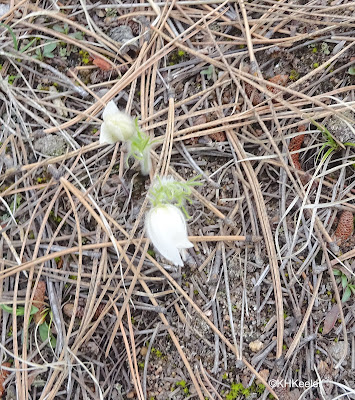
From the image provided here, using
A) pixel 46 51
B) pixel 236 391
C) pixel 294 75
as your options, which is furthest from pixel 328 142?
pixel 46 51

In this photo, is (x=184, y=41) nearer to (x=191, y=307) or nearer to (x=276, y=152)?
(x=276, y=152)

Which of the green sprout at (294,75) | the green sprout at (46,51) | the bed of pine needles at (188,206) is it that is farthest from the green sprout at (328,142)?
the green sprout at (46,51)

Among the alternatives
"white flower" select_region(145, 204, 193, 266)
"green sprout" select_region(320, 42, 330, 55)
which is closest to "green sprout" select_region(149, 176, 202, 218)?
"white flower" select_region(145, 204, 193, 266)

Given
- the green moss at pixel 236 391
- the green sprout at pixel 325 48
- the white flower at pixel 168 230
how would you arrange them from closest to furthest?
the white flower at pixel 168 230 → the green moss at pixel 236 391 → the green sprout at pixel 325 48

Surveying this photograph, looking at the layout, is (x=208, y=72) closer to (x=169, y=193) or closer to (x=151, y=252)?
(x=169, y=193)

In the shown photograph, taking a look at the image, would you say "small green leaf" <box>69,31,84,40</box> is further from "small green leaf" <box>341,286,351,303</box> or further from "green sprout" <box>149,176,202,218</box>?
"small green leaf" <box>341,286,351,303</box>

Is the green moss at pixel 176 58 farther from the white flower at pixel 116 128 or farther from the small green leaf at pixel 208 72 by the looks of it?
the white flower at pixel 116 128

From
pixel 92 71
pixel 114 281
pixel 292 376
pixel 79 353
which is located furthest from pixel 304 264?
pixel 92 71

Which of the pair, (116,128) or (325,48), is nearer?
(116,128)

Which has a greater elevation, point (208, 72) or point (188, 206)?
point (208, 72)
